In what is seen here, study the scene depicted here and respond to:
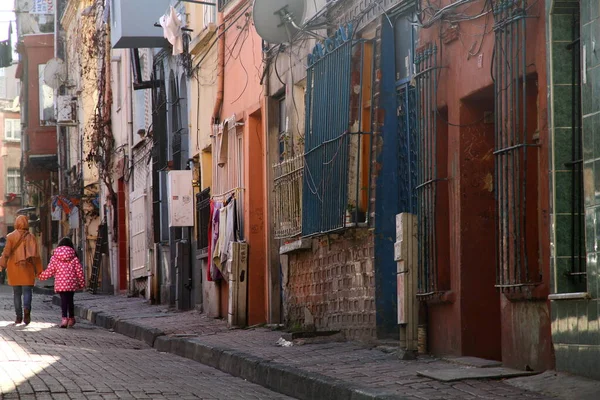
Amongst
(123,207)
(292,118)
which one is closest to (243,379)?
(292,118)

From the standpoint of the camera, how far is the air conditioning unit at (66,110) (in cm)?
4208

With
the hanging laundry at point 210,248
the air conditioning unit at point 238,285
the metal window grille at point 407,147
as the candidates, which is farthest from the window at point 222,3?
the metal window grille at point 407,147

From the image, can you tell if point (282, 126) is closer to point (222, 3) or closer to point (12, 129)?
point (222, 3)

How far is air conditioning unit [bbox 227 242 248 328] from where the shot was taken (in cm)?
1792

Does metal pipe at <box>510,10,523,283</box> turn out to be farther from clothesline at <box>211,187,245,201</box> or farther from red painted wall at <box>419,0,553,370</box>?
clothesline at <box>211,187,245,201</box>

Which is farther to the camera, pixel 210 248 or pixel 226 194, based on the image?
pixel 210 248

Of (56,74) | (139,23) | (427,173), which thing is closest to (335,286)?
(427,173)

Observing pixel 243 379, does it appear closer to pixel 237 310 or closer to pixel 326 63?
pixel 326 63

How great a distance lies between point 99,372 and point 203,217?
10.3 meters

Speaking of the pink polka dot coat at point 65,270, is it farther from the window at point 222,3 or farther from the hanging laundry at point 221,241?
the window at point 222,3

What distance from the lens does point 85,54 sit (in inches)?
1574

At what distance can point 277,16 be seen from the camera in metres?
16.0

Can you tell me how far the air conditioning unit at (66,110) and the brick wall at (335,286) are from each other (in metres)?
26.8

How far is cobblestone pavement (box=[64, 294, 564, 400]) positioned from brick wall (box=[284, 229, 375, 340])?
0.37m
